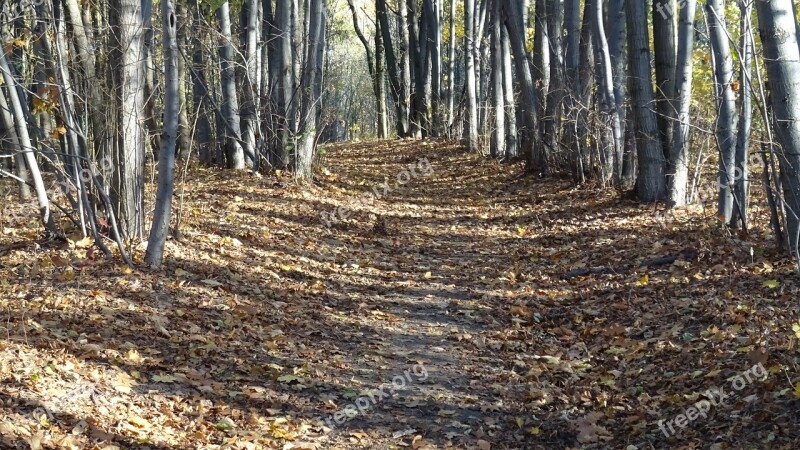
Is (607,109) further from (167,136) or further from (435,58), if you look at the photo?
(435,58)

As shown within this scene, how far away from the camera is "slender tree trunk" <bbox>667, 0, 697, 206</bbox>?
991 cm

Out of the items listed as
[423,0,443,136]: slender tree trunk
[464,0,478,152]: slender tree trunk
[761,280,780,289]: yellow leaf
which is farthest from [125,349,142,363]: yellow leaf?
[423,0,443,136]: slender tree trunk

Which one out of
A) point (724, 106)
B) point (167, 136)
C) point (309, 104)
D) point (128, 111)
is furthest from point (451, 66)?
point (167, 136)

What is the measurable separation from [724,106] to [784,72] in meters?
2.92

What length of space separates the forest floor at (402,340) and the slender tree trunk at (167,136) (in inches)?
→ 13.5

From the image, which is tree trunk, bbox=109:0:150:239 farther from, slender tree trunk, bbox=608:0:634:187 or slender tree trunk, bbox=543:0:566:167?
slender tree trunk, bbox=543:0:566:167

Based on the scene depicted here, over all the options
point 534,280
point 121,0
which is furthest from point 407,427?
point 121,0

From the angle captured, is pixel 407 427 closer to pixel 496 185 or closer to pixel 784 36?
pixel 784 36

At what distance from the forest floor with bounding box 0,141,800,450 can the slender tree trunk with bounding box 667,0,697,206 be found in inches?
20.3

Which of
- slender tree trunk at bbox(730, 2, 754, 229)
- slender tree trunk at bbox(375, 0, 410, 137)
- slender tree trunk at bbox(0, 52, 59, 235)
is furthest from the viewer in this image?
slender tree trunk at bbox(375, 0, 410, 137)

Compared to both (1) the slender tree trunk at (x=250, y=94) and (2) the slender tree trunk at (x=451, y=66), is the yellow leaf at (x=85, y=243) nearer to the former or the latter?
(1) the slender tree trunk at (x=250, y=94)

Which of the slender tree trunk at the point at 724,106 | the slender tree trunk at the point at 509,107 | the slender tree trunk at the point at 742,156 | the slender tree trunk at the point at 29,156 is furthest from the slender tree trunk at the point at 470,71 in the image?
the slender tree trunk at the point at 29,156

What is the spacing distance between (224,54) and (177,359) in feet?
32.2

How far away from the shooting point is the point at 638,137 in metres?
11.6
